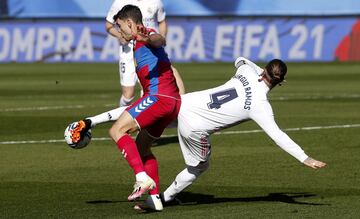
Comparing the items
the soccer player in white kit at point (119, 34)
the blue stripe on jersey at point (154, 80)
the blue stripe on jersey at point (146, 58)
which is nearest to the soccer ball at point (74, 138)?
the blue stripe on jersey at point (154, 80)

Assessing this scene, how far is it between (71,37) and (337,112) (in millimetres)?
23012

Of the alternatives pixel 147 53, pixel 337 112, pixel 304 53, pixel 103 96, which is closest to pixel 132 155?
pixel 147 53

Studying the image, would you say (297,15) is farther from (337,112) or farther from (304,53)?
(337,112)

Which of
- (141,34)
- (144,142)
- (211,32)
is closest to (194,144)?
(144,142)

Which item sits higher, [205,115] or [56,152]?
[205,115]

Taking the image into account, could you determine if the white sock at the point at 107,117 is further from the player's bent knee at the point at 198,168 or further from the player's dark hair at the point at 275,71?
the player's dark hair at the point at 275,71

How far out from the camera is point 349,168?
507 inches

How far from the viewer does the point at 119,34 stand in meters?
15.9

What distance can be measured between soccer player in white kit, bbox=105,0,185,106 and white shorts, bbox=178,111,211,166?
17.7 feet

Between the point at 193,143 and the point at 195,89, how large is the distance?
15586 mm

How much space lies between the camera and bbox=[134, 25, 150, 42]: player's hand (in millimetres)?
10273

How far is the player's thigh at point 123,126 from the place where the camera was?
10328 mm

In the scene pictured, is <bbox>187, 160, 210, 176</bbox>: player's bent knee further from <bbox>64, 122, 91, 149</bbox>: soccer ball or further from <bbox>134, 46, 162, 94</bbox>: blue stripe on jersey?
<bbox>64, 122, 91, 149</bbox>: soccer ball

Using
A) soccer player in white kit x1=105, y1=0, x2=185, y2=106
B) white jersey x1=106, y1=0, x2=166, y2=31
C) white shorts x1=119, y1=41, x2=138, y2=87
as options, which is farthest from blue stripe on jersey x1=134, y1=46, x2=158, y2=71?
white shorts x1=119, y1=41, x2=138, y2=87
